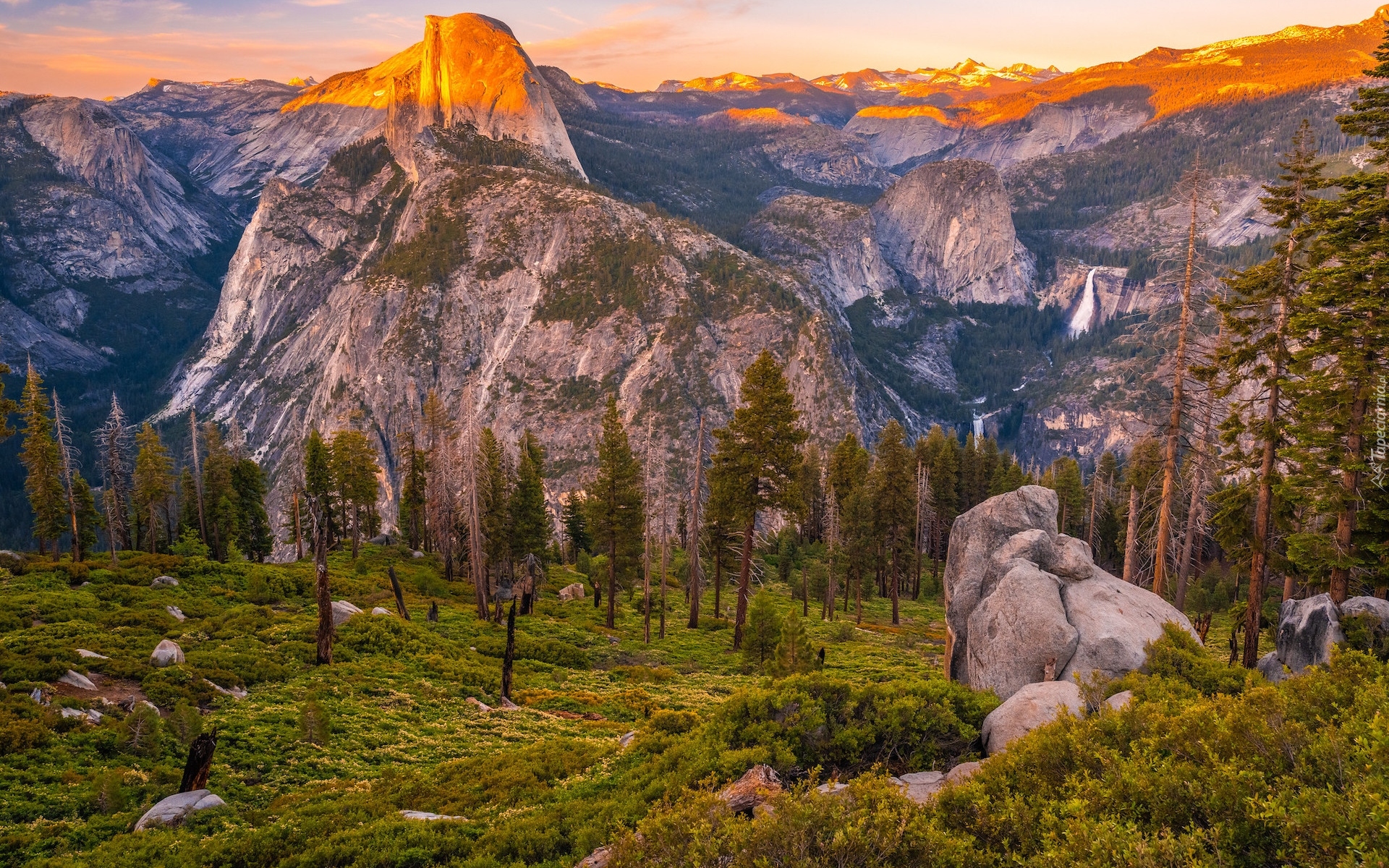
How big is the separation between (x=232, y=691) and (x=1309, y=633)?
3375 centimetres

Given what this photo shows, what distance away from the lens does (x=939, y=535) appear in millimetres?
84062

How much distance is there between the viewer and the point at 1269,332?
2442cm

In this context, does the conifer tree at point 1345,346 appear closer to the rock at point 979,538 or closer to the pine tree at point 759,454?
the rock at point 979,538

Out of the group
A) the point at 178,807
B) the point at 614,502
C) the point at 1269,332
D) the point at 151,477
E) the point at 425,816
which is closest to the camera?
the point at 425,816

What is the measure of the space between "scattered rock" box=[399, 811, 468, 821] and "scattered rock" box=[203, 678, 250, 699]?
12.7 metres

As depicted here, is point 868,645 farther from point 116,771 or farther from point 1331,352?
point 116,771

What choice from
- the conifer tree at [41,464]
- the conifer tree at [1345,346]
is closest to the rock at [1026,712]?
the conifer tree at [1345,346]

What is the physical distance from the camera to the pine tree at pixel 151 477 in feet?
208

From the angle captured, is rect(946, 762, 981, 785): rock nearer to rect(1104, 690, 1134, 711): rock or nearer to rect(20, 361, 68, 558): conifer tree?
rect(1104, 690, 1134, 711): rock

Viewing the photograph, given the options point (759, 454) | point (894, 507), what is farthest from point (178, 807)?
point (894, 507)

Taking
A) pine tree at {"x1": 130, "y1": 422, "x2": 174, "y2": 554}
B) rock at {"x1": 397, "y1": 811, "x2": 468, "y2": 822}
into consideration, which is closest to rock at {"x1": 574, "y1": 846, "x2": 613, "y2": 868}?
rock at {"x1": 397, "y1": 811, "x2": 468, "y2": 822}

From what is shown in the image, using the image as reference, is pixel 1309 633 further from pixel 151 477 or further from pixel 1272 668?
pixel 151 477

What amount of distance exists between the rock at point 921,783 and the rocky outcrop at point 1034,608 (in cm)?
582

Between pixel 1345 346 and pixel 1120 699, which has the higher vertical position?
pixel 1345 346
